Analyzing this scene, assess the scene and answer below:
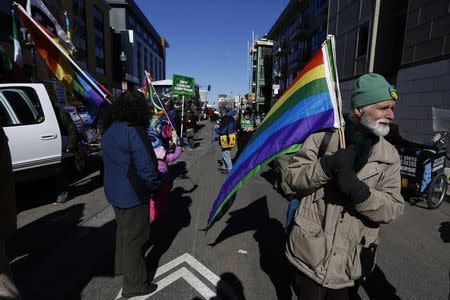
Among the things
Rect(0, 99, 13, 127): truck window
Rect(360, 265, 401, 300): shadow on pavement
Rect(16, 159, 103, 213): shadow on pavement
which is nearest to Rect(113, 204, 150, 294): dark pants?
Rect(360, 265, 401, 300): shadow on pavement

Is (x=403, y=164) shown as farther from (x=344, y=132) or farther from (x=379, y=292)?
(x=344, y=132)

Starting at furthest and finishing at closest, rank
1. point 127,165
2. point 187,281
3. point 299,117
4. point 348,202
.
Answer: point 187,281 < point 127,165 < point 299,117 < point 348,202

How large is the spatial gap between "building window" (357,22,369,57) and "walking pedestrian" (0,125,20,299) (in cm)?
1735

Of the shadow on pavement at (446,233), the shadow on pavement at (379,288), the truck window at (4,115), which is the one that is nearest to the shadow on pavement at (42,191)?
the truck window at (4,115)

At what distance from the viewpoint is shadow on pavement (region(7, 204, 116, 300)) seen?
3393 mm

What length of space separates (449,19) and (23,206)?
480 inches

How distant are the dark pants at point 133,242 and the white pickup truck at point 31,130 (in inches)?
134

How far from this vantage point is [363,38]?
16641mm

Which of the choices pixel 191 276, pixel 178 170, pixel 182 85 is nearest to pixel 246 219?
pixel 191 276

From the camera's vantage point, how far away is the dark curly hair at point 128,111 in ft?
9.72

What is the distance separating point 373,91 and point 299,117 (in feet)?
1.82

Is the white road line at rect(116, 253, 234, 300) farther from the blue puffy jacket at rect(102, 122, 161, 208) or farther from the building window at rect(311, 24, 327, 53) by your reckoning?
the building window at rect(311, 24, 327, 53)

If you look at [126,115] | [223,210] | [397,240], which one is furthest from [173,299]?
[397,240]

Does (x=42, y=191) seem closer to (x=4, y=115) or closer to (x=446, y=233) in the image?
(x=4, y=115)
